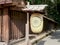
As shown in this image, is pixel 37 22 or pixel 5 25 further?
pixel 5 25

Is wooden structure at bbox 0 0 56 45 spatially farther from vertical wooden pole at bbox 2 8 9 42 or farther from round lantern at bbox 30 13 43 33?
round lantern at bbox 30 13 43 33

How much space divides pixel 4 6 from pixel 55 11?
45.1ft

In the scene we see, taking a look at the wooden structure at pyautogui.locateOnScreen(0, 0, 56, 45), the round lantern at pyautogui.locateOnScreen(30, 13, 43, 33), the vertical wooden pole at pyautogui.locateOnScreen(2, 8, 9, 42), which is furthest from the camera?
the vertical wooden pole at pyautogui.locateOnScreen(2, 8, 9, 42)

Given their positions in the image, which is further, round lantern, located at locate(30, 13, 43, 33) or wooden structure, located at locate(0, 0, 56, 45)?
wooden structure, located at locate(0, 0, 56, 45)

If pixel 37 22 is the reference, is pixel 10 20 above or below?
below

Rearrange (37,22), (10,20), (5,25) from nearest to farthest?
(37,22)
(5,25)
(10,20)

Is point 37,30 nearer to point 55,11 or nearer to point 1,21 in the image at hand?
point 1,21

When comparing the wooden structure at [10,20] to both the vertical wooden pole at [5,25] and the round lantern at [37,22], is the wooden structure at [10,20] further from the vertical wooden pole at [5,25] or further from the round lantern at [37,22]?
the round lantern at [37,22]

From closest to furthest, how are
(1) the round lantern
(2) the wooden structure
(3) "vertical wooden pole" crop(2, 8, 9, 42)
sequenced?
1. (1) the round lantern
2. (2) the wooden structure
3. (3) "vertical wooden pole" crop(2, 8, 9, 42)

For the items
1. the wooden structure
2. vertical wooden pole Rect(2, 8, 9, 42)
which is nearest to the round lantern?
the wooden structure

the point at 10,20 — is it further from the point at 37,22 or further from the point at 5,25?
the point at 37,22

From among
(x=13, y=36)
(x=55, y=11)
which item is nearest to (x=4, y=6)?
(x=13, y=36)

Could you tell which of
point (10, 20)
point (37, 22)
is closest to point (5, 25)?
point (10, 20)

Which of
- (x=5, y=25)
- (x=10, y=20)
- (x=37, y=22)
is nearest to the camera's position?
(x=37, y=22)
